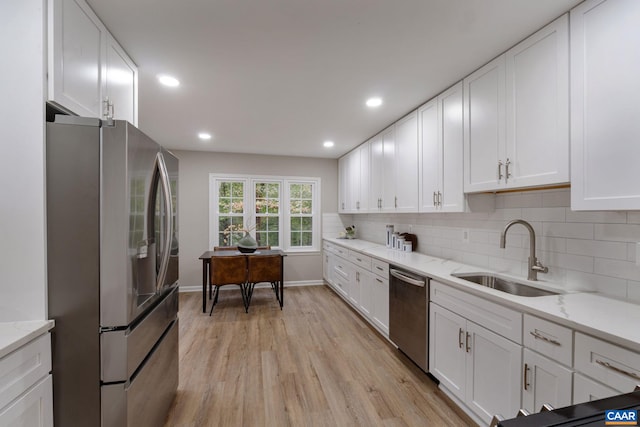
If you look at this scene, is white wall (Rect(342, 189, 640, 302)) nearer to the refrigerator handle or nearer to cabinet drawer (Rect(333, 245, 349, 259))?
Answer: cabinet drawer (Rect(333, 245, 349, 259))

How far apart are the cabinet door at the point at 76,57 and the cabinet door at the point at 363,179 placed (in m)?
3.18

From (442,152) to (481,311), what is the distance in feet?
4.62

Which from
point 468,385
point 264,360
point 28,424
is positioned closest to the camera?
point 28,424

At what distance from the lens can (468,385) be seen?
179cm

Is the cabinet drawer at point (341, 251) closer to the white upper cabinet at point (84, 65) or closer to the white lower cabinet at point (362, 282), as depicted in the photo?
the white lower cabinet at point (362, 282)

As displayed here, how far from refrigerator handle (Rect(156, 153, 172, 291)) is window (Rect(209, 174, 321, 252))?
11.3 ft

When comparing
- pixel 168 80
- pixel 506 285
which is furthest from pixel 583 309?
pixel 168 80

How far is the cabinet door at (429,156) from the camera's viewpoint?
2572mm

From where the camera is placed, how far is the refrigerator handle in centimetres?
155

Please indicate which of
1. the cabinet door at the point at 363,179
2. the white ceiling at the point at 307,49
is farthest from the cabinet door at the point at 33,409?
the cabinet door at the point at 363,179

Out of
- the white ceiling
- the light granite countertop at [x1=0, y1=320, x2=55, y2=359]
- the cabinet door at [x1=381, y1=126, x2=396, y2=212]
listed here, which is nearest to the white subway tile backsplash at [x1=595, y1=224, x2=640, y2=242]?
the white ceiling

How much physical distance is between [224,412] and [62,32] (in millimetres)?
2344

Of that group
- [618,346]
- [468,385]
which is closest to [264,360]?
[468,385]

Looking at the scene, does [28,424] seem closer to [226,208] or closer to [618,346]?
[618,346]
